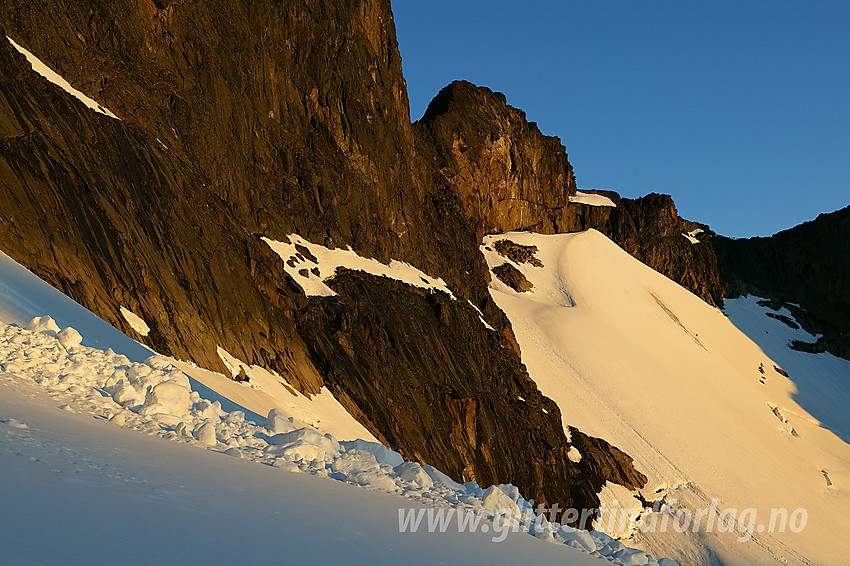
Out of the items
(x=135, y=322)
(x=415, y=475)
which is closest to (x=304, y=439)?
(x=415, y=475)

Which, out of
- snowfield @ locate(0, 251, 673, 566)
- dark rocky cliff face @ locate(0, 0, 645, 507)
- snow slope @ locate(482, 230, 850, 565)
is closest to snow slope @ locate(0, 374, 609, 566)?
snowfield @ locate(0, 251, 673, 566)

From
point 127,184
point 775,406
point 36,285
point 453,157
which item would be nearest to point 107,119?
point 127,184

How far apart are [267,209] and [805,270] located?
84669 millimetres

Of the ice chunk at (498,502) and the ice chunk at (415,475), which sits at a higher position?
the ice chunk at (415,475)

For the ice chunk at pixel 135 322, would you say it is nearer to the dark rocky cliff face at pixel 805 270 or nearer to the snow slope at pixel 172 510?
the snow slope at pixel 172 510

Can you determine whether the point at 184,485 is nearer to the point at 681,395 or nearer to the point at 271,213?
the point at 271,213

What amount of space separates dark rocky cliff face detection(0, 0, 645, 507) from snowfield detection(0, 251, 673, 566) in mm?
9501

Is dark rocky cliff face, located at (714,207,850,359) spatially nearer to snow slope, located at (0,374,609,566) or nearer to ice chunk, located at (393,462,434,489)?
ice chunk, located at (393,462,434,489)

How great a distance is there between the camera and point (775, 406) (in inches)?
2370

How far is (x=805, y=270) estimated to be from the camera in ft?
305

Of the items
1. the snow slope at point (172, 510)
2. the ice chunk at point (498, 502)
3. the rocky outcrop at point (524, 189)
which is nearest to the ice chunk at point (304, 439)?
the snow slope at point (172, 510)

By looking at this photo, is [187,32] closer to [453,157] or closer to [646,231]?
[453,157]

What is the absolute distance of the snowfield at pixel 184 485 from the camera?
475 cm

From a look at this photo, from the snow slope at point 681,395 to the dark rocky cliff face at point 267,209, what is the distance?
4.79 meters
